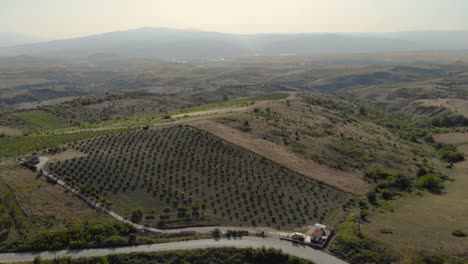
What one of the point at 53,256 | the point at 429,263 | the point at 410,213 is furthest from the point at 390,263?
the point at 53,256

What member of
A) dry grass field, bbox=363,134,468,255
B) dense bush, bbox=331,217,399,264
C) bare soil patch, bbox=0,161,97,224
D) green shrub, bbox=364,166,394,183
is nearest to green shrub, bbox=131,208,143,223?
bare soil patch, bbox=0,161,97,224

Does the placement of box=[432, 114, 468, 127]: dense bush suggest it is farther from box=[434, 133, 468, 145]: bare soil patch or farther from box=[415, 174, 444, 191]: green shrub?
box=[415, 174, 444, 191]: green shrub

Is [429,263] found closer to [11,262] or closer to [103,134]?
[11,262]

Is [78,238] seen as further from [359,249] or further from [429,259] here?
[429,259]

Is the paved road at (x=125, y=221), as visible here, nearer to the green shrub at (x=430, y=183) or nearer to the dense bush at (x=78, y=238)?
the dense bush at (x=78, y=238)

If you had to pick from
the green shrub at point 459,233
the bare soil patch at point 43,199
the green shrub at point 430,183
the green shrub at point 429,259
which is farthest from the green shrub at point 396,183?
the bare soil patch at point 43,199

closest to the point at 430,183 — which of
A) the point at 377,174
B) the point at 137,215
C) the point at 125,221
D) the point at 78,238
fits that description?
the point at 377,174
